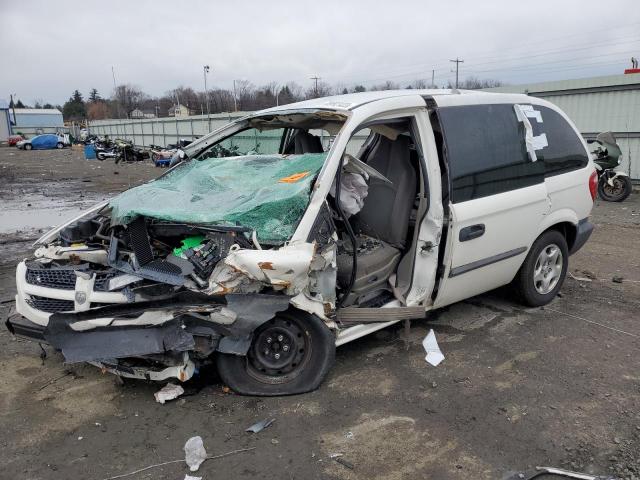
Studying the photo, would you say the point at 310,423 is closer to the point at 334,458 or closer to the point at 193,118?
the point at 334,458

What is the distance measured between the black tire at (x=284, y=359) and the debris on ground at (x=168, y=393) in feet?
1.11

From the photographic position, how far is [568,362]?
381 centimetres

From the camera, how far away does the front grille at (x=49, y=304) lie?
3.17 meters

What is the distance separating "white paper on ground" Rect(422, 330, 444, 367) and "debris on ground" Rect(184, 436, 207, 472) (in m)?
1.81

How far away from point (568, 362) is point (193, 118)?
28510mm

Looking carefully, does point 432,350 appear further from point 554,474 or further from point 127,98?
point 127,98

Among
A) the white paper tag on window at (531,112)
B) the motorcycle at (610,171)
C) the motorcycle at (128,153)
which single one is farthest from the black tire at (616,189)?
the motorcycle at (128,153)

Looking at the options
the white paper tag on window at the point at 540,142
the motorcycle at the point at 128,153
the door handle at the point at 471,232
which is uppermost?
the white paper tag on window at the point at 540,142

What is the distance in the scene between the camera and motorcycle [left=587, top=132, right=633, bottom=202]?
10.4m

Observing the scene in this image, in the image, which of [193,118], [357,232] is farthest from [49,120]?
[357,232]

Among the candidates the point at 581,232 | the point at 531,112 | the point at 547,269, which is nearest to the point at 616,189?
the point at 581,232

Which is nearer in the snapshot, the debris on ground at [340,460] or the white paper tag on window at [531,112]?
the debris on ground at [340,460]

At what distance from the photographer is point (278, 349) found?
330cm

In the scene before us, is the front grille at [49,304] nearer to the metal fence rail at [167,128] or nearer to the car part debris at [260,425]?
the car part debris at [260,425]
